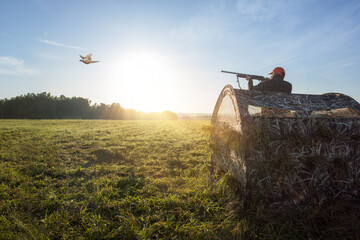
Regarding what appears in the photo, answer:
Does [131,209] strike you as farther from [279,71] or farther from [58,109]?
[58,109]

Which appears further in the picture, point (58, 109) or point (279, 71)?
point (58, 109)

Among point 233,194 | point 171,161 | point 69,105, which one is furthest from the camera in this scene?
point 69,105

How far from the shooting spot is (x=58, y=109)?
76.8m

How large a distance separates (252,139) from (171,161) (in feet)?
14.1

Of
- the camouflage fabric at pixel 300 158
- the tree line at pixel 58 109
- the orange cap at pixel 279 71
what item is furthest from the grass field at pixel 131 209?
the tree line at pixel 58 109

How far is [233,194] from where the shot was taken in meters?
3.40

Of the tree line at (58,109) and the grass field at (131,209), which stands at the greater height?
the tree line at (58,109)

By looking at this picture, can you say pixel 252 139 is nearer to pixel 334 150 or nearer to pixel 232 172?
pixel 232 172

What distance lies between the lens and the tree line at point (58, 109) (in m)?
66.1

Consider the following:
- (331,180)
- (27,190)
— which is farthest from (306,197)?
(27,190)

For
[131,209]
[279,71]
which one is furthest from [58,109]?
[279,71]

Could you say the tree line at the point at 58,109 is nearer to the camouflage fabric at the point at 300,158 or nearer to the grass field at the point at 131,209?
the grass field at the point at 131,209

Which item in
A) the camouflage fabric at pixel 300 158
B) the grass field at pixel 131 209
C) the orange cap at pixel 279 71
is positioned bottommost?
the grass field at pixel 131 209

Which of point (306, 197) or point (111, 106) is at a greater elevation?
point (111, 106)
